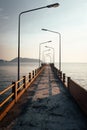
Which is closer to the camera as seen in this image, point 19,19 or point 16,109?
point 16,109

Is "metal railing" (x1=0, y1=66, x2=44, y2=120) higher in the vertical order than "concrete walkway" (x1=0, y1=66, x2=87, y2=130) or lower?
higher

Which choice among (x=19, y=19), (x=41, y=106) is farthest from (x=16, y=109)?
(x=19, y=19)

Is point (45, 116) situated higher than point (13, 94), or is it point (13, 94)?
point (13, 94)

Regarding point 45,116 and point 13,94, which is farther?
point 13,94

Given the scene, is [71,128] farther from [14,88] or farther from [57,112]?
[14,88]

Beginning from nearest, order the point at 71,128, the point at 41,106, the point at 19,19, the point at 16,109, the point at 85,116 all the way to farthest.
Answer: the point at 71,128 → the point at 85,116 → the point at 16,109 → the point at 41,106 → the point at 19,19

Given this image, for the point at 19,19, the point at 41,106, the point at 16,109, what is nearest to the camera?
the point at 16,109

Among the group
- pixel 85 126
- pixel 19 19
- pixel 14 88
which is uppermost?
pixel 19 19

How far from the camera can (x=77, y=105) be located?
39.4ft

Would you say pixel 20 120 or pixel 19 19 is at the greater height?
pixel 19 19

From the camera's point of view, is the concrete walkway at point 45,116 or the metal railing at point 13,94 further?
the metal railing at point 13,94

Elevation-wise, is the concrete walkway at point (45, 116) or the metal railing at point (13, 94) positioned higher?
the metal railing at point (13, 94)

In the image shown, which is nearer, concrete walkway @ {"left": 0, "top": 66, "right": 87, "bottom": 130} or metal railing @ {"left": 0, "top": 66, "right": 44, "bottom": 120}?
concrete walkway @ {"left": 0, "top": 66, "right": 87, "bottom": 130}

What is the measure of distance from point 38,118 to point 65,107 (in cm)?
275
